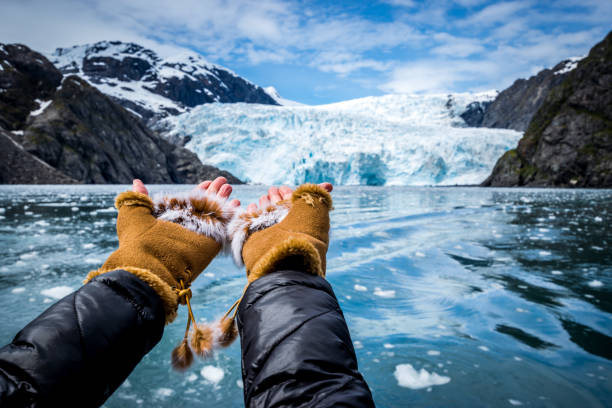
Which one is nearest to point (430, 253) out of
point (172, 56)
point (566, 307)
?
point (566, 307)

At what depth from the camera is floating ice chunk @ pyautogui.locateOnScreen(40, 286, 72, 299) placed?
200cm

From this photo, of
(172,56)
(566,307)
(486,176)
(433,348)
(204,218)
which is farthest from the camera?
(172,56)

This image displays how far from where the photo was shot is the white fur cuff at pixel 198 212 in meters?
1.55

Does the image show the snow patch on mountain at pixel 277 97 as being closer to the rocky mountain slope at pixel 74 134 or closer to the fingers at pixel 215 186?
the rocky mountain slope at pixel 74 134

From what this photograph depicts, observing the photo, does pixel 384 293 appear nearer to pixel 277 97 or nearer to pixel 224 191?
pixel 224 191

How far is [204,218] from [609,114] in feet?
129

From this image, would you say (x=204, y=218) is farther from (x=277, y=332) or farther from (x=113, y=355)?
(x=277, y=332)

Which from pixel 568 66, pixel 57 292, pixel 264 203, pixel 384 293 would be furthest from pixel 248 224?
pixel 568 66

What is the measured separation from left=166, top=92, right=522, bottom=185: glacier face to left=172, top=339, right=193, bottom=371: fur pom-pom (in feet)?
73.7

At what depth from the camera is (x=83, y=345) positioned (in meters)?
0.75

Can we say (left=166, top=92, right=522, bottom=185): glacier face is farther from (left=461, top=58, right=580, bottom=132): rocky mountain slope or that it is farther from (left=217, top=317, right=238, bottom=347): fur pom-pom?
(left=461, top=58, right=580, bottom=132): rocky mountain slope

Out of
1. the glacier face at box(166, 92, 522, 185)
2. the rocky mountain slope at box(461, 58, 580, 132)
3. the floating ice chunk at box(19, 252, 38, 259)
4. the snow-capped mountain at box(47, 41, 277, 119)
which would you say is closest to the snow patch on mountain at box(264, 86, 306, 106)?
the snow-capped mountain at box(47, 41, 277, 119)

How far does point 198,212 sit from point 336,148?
22846mm

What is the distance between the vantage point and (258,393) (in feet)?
2.37
